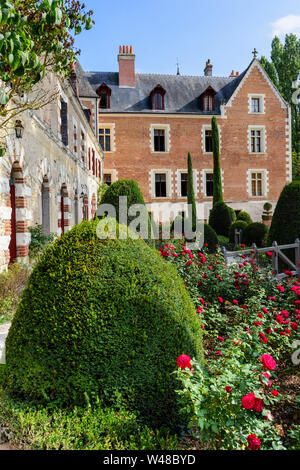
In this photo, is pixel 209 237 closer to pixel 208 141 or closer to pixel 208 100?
pixel 208 141

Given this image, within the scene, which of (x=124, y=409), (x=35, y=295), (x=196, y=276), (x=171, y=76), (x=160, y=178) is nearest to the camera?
(x=124, y=409)

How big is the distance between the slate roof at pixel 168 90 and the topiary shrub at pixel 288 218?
18687 mm

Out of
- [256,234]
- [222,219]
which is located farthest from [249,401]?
[222,219]

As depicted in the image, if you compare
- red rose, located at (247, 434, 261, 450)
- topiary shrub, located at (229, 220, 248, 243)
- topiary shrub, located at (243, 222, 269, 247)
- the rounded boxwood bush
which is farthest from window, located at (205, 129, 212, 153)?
red rose, located at (247, 434, 261, 450)

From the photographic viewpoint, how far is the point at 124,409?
104 inches

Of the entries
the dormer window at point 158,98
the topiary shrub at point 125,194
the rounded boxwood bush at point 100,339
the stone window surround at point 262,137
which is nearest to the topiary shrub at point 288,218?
the topiary shrub at point 125,194

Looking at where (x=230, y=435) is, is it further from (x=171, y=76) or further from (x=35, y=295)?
(x=171, y=76)

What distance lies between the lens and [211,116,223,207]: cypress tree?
79.9 feet

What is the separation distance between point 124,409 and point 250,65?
2851 cm

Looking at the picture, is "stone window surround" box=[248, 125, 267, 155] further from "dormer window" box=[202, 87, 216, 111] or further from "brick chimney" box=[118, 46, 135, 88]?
"brick chimney" box=[118, 46, 135, 88]

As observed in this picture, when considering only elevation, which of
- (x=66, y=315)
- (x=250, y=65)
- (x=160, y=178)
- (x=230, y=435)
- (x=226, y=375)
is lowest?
(x=230, y=435)

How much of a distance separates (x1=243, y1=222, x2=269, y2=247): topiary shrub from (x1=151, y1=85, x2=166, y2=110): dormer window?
13.8 m

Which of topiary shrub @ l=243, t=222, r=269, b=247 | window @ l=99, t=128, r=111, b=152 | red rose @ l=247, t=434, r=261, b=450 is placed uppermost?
window @ l=99, t=128, r=111, b=152

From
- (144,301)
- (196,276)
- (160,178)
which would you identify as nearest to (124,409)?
(144,301)
